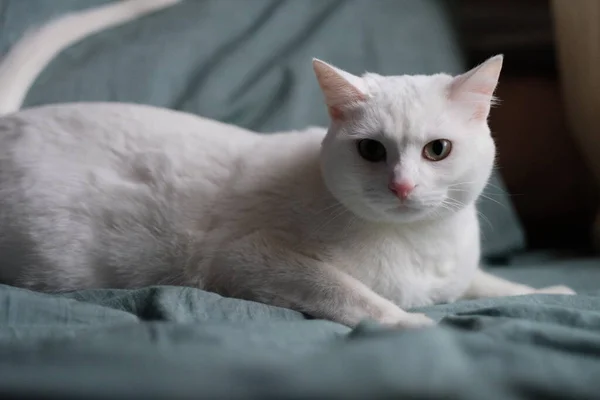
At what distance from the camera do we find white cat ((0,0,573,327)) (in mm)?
1013

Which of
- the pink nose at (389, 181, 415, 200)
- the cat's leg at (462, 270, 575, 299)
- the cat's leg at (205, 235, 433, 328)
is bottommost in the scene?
the cat's leg at (462, 270, 575, 299)

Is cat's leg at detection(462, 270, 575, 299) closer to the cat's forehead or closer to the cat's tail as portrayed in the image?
the cat's forehead

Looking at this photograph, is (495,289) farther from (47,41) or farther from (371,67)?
(47,41)

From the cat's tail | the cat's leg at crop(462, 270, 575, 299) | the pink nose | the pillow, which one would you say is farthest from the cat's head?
the cat's tail

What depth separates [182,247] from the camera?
1127 mm

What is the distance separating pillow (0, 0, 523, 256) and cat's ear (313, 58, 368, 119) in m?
0.58

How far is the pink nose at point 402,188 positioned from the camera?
0.96 meters

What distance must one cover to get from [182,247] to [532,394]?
68cm

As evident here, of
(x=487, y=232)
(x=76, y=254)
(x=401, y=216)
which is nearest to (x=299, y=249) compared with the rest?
(x=401, y=216)

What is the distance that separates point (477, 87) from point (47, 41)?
97cm

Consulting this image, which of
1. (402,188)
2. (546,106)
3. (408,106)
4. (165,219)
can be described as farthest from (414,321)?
(546,106)

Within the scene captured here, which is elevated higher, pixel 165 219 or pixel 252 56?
pixel 252 56

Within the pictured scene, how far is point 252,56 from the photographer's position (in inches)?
69.4

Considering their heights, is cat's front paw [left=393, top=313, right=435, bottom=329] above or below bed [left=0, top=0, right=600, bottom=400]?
below
